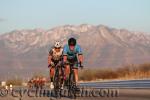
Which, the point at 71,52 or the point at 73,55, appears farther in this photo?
the point at 73,55

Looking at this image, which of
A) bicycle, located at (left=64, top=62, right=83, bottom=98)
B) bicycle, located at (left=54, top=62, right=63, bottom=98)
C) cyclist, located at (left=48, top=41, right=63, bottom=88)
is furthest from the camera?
cyclist, located at (left=48, top=41, right=63, bottom=88)

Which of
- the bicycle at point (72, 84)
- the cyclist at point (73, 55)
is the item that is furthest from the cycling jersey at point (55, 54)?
the bicycle at point (72, 84)

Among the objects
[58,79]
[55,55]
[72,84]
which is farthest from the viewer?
[55,55]

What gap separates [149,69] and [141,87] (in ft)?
89.1

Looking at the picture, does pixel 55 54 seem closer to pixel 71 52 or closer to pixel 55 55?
pixel 55 55

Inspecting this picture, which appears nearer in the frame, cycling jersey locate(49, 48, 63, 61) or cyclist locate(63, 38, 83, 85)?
cyclist locate(63, 38, 83, 85)

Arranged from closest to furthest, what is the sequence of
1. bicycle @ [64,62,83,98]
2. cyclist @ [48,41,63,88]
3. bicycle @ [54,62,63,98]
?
1. bicycle @ [64,62,83,98]
2. bicycle @ [54,62,63,98]
3. cyclist @ [48,41,63,88]

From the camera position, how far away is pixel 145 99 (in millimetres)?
17922

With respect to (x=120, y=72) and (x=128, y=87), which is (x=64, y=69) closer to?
(x=128, y=87)

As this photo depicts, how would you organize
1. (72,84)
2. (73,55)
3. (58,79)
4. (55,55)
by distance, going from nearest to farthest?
1. (72,84)
2. (73,55)
3. (58,79)
4. (55,55)

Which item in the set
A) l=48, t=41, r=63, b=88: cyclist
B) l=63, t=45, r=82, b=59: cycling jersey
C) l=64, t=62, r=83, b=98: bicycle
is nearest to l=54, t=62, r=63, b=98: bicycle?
l=48, t=41, r=63, b=88: cyclist

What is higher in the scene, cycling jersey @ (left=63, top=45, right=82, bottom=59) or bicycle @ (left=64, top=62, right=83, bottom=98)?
cycling jersey @ (left=63, top=45, right=82, bottom=59)

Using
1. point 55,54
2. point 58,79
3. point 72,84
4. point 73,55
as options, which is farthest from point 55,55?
point 72,84

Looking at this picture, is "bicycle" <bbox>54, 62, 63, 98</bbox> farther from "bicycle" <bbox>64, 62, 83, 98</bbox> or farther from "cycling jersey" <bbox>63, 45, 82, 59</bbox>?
"cycling jersey" <bbox>63, 45, 82, 59</bbox>
